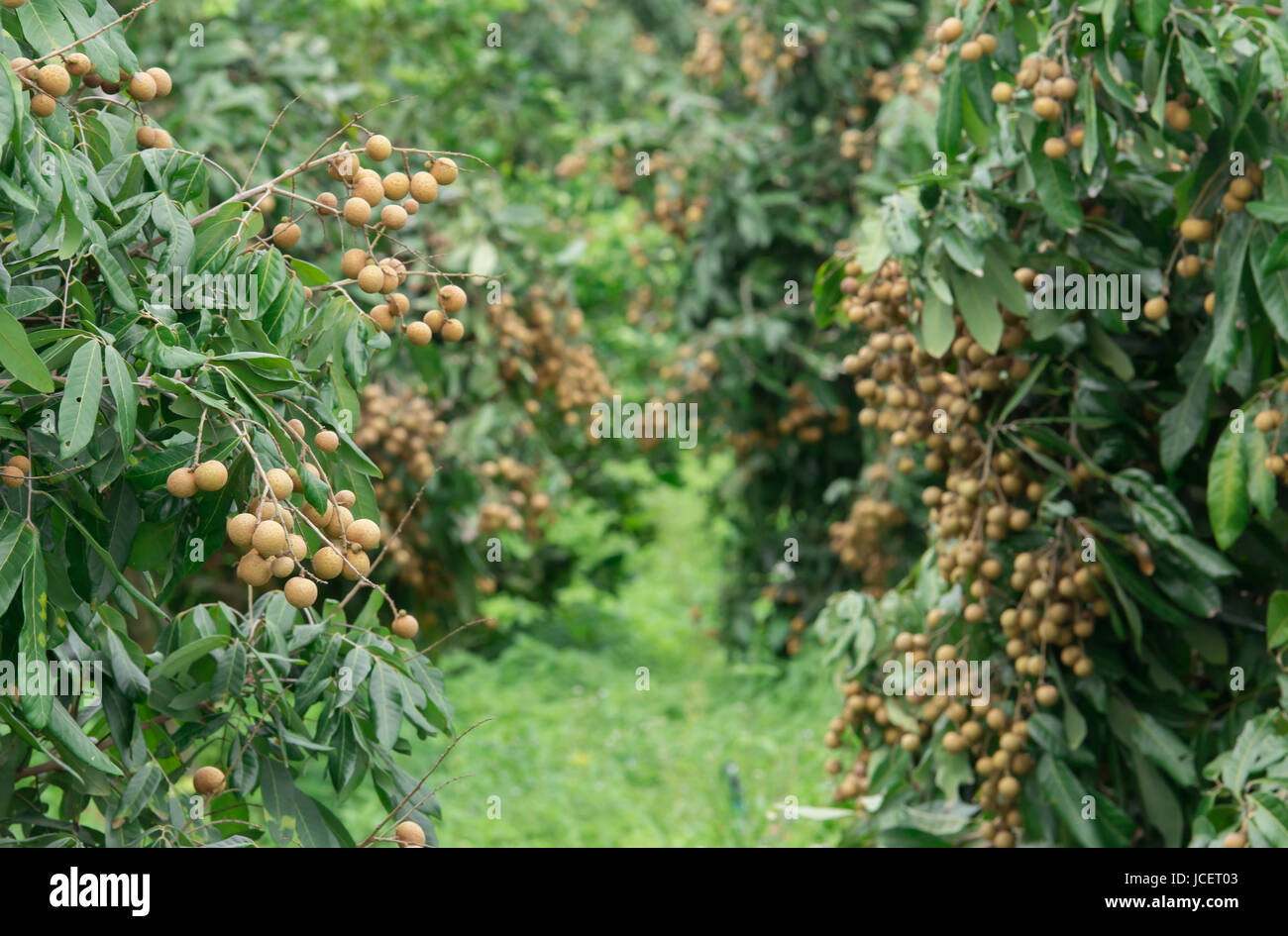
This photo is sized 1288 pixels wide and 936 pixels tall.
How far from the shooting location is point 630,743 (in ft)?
17.6

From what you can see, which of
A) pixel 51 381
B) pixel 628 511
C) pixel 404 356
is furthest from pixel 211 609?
pixel 628 511

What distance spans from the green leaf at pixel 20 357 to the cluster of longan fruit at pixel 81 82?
0.95 ft

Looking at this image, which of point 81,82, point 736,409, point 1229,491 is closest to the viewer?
point 81,82

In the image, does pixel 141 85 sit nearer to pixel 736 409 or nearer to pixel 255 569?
pixel 255 569

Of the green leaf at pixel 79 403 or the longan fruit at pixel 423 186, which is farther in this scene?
the longan fruit at pixel 423 186

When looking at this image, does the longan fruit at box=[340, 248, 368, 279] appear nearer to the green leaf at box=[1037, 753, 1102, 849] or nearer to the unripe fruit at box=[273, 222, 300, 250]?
the unripe fruit at box=[273, 222, 300, 250]

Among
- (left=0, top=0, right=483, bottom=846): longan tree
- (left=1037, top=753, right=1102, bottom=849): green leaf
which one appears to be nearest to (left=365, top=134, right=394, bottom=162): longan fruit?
(left=0, top=0, right=483, bottom=846): longan tree

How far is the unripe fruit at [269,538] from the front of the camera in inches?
54.7

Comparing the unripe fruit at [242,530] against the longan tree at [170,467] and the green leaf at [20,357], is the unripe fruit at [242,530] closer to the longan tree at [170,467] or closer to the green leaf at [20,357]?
the longan tree at [170,467]

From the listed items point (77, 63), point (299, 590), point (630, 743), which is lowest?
point (630, 743)

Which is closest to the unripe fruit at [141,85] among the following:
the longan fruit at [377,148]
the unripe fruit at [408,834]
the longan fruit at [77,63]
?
the longan fruit at [77,63]

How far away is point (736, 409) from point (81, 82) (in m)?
3.89

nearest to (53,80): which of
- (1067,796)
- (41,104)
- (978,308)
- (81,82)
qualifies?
(41,104)

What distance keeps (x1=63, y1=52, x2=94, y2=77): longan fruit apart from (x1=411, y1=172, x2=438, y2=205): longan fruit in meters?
0.44
